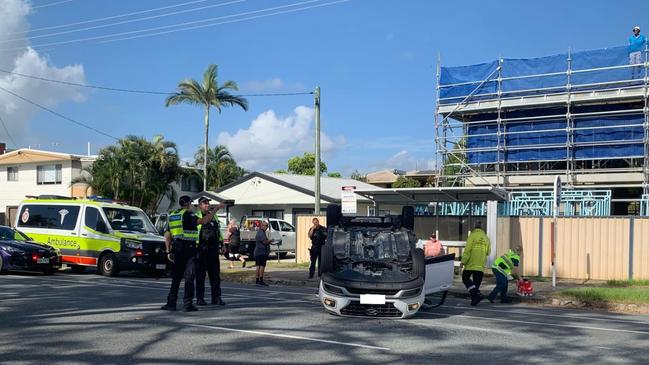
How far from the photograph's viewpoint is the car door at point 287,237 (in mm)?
28984

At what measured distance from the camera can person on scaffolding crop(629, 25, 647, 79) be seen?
26.1 metres

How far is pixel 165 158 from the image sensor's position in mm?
40781

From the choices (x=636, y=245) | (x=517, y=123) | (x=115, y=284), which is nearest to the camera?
(x=115, y=284)

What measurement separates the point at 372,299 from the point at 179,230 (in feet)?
10.8

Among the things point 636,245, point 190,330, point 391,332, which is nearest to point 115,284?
point 190,330

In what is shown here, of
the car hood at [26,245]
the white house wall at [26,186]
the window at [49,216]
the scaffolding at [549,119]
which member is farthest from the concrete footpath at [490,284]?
the white house wall at [26,186]

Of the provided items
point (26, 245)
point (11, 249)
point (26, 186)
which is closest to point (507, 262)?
point (26, 245)

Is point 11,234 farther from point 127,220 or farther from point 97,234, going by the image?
point 127,220

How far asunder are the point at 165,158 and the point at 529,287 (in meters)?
29.5

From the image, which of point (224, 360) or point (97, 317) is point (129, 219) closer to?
point (97, 317)

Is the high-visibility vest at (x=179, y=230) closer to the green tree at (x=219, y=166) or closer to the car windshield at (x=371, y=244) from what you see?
the car windshield at (x=371, y=244)

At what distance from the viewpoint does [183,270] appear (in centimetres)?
1104

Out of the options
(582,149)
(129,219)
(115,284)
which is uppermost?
(582,149)

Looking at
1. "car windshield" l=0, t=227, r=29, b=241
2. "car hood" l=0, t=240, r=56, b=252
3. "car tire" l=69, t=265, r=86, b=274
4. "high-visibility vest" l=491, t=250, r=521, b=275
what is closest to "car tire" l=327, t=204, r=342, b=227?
"high-visibility vest" l=491, t=250, r=521, b=275
